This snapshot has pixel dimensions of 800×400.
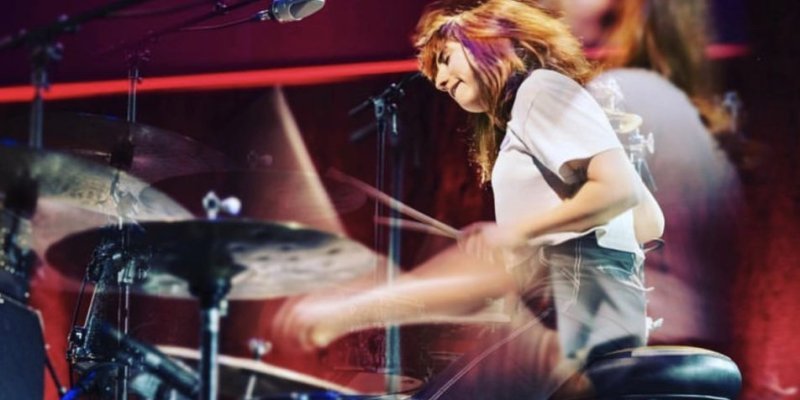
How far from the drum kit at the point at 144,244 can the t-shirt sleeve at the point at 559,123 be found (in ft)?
1.12

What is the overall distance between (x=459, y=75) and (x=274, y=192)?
817mm

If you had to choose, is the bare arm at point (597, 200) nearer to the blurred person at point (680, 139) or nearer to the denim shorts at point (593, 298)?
the denim shorts at point (593, 298)

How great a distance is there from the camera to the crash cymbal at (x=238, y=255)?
1.18 metres

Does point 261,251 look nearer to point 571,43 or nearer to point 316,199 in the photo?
point 571,43

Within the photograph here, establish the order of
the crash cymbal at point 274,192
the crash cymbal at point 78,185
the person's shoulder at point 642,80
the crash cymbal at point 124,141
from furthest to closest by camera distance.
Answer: the person's shoulder at point 642,80, the crash cymbal at point 274,192, the crash cymbal at point 124,141, the crash cymbal at point 78,185

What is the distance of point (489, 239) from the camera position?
1420 millimetres

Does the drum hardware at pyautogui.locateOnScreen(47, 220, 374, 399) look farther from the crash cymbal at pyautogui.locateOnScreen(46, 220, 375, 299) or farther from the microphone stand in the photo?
the microphone stand

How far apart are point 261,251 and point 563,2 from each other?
1.30 m

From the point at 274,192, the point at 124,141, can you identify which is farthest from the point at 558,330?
the point at 274,192

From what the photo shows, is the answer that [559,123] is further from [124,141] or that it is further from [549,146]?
[124,141]

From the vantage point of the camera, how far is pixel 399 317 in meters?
1.93

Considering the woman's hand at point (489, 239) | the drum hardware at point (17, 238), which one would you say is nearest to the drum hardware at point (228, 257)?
the woman's hand at point (489, 239)

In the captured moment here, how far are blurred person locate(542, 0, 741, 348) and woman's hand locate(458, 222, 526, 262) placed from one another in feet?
3.37

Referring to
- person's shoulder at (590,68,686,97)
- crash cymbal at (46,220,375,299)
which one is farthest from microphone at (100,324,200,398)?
person's shoulder at (590,68,686,97)
